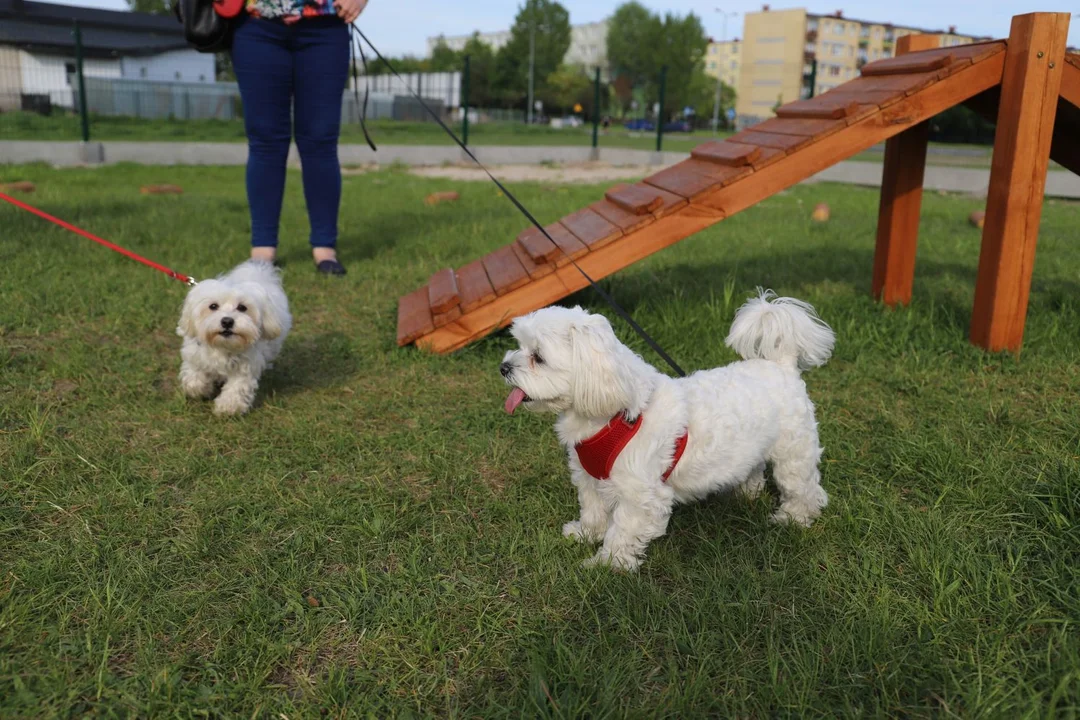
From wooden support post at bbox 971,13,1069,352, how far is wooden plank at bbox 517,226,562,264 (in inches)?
90.2

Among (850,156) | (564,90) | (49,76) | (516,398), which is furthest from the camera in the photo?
(564,90)

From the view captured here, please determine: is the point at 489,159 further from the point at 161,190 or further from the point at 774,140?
the point at 774,140

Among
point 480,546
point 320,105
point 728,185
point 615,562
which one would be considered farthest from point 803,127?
point 320,105

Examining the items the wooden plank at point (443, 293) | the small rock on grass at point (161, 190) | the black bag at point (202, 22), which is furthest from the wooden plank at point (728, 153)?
the small rock on grass at point (161, 190)

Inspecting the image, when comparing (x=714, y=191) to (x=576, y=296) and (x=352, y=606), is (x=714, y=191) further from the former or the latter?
(x=352, y=606)

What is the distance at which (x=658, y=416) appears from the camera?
248 cm

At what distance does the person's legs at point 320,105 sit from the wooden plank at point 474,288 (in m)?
1.58

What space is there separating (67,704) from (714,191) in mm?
3462

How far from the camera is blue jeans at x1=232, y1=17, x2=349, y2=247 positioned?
527 cm

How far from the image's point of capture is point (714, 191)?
412cm

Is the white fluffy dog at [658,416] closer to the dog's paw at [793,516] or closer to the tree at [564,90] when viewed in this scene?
the dog's paw at [793,516]

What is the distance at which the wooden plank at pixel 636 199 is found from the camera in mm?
4219

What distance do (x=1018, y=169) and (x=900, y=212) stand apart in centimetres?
108

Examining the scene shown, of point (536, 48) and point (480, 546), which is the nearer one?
point (480, 546)
